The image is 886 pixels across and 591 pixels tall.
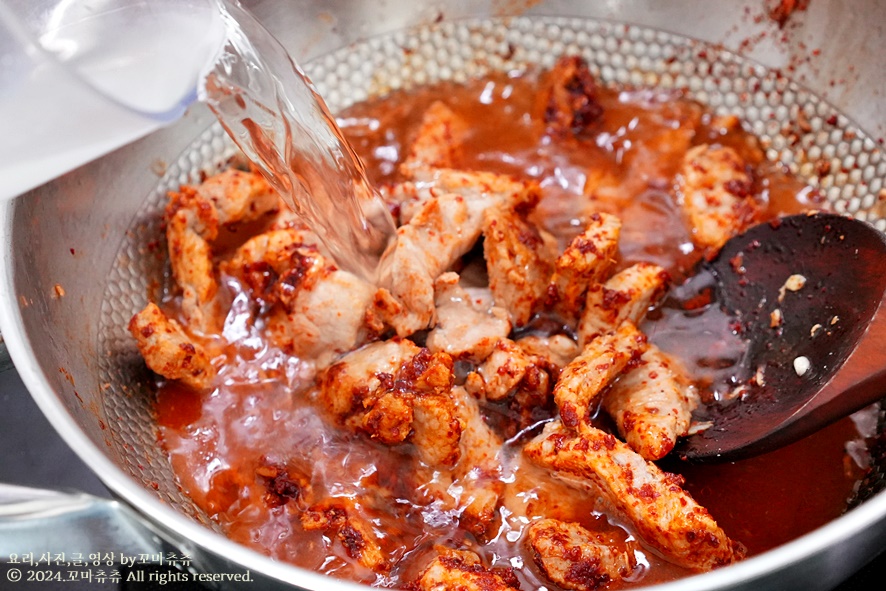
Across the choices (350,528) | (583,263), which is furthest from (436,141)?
(350,528)

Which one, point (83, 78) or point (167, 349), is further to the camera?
point (167, 349)

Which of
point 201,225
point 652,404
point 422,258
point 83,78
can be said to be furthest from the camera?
point 201,225

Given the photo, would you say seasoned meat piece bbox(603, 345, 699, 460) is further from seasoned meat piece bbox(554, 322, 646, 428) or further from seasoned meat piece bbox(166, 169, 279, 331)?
seasoned meat piece bbox(166, 169, 279, 331)

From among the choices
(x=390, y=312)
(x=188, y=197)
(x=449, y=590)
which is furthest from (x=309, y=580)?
(x=188, y=197)

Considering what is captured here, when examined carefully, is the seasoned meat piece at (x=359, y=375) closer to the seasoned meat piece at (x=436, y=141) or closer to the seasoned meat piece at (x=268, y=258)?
the seasoned meat piece at (x=268, y=258)

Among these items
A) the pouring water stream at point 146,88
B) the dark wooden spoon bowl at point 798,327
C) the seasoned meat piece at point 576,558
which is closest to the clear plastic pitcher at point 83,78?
the pouring water stream at point 146,88

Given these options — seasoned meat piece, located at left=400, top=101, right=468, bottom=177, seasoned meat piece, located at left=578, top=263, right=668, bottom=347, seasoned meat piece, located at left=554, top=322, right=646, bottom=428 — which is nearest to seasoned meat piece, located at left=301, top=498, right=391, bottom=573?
seasoned meat piece, located at left=554, top=322, right=646, bottom=428

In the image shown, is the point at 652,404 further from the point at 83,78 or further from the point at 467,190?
the point at 83,78
